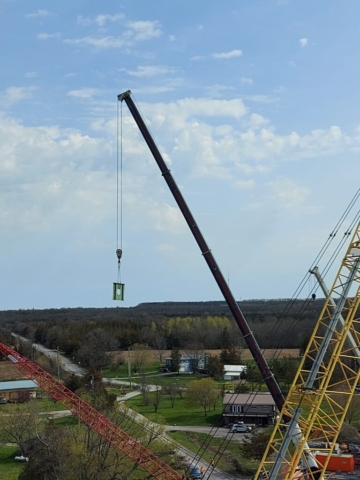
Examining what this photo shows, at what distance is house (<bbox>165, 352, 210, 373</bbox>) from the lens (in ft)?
342

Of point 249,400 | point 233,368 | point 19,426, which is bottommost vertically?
point 19,426

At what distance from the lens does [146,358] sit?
367 ft

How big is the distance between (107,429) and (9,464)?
10.4 meters

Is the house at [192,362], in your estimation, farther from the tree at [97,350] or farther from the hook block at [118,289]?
the hook block at [118,289]

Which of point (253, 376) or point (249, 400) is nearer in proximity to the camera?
point (249, 400)

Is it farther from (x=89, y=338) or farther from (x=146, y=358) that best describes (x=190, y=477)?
(x=89, y=338)

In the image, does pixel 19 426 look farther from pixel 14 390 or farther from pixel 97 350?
pixel 97 350

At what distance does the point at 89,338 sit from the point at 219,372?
35714 millimetres

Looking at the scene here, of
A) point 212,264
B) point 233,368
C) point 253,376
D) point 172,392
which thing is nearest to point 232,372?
point 233,368

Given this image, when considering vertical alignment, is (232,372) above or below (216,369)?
below

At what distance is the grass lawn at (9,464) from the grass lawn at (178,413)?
599 inches

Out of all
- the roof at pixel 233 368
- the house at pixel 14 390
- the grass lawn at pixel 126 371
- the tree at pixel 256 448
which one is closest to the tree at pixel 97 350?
the grass lawn at pixel 126 371

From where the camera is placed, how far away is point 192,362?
104875 mm

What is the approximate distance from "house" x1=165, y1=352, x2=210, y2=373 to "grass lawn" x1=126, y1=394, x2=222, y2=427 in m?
22.9
